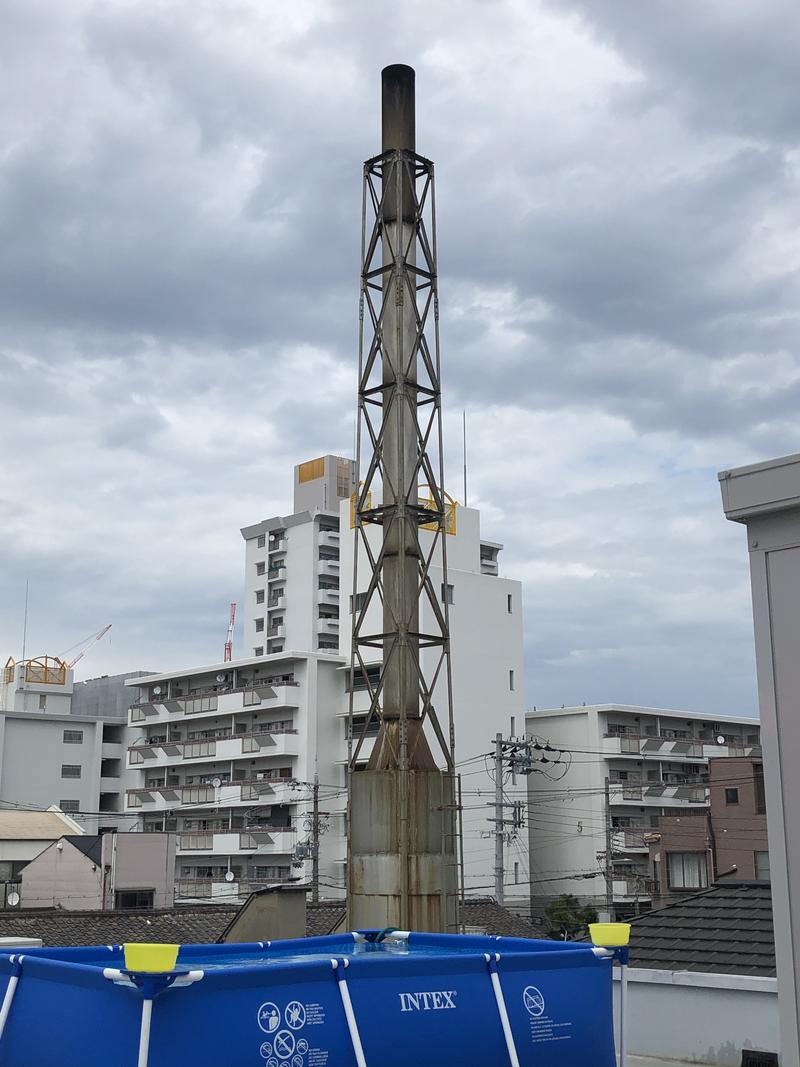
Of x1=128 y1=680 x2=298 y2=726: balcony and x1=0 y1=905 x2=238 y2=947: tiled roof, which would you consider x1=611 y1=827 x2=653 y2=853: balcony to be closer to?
x1=128 y1=680 x2=298 y2=726: balcony

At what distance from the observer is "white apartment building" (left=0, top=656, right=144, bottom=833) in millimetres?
69562

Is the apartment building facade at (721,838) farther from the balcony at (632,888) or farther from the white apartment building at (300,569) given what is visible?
the white apartment building at (300,569)

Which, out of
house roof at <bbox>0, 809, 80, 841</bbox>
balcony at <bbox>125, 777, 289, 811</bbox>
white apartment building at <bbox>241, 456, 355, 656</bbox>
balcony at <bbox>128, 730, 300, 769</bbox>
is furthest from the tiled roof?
white apartment building at <bbox>241, 456, 355, 656</bbox>

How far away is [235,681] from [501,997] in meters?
60.9

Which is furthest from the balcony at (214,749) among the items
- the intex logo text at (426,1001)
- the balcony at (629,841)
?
the intex logo text at (426,1001)

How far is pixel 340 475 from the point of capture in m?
94.1

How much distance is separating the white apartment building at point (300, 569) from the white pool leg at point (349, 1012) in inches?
3302

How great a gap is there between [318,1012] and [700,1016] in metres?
5.96

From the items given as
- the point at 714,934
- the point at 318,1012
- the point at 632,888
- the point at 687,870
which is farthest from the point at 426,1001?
the point at 632,888

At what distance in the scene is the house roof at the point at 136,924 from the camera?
1131 inches

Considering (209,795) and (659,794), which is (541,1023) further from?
(659,794)

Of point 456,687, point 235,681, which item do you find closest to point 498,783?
point 456,687

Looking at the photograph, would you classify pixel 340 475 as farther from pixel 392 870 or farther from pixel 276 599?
pixel 392 870

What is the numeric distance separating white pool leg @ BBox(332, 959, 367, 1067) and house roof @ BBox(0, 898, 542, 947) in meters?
22.8
